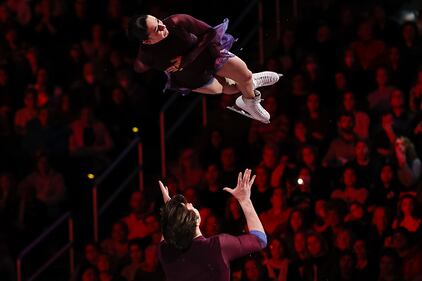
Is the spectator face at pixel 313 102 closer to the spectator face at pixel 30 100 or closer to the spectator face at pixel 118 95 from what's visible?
the spectator face at pixel 118 95

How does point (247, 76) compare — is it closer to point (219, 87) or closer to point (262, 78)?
point (219, 87)

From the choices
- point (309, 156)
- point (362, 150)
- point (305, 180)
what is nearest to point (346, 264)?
point (305, 180)

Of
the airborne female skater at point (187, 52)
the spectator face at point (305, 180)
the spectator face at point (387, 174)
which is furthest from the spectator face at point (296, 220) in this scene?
the airborne female skater at point (187, 52)

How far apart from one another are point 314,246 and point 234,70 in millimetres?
2703

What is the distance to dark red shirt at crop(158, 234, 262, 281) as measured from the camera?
6727mm

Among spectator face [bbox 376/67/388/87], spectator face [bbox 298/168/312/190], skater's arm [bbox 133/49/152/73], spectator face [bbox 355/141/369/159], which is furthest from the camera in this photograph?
spectator face [bbox 376/67/388/87]

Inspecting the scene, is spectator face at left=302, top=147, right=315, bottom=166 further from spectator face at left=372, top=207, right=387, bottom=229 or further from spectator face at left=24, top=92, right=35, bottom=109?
spectator face at left=24, top=92, right=35, bottom=109

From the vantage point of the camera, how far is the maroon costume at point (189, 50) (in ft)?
23.4

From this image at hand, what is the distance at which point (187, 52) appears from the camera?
7.20 meters

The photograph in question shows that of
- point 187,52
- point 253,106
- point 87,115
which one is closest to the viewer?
point 187,52

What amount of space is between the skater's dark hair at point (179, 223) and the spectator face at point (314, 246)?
10.3 ft

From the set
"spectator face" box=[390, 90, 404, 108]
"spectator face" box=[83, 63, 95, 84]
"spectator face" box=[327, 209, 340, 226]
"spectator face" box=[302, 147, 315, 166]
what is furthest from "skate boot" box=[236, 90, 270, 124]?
"spectator face" box=[83, 63, 95, 84]

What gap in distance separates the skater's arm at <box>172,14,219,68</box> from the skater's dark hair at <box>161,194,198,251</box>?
98 centimetres

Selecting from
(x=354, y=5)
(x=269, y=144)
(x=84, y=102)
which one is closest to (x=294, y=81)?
(x=269, y=144)
